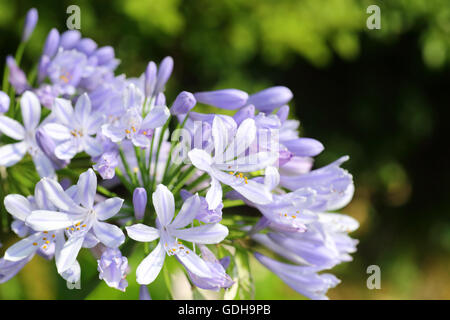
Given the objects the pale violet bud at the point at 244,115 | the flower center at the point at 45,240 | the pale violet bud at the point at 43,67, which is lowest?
the flower center at the point at 45,240

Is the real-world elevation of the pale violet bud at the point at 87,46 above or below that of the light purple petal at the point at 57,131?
above

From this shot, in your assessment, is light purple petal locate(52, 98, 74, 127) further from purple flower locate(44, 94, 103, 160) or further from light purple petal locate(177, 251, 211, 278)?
light purple petal locate(177, 251, 211, 278)

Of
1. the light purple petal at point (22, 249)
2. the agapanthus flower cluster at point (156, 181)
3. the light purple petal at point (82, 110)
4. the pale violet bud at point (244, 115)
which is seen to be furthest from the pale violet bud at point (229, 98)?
the light purple petal at point (22, 249)

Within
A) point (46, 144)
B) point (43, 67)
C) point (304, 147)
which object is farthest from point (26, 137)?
point (304, 147)

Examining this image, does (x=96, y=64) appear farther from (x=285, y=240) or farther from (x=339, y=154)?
(x=339, y=154)

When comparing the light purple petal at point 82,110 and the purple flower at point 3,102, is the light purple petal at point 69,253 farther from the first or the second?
the purple flower at point 3,102

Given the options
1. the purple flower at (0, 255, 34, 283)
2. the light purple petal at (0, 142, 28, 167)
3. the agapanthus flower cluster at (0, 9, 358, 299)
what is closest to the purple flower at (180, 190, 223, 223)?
the agapanthus flower cluster at (0, 9, 358, 299)

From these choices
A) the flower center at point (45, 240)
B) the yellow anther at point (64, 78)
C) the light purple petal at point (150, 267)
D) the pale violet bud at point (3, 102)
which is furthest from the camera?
the yellow anther at point (64, 78)
